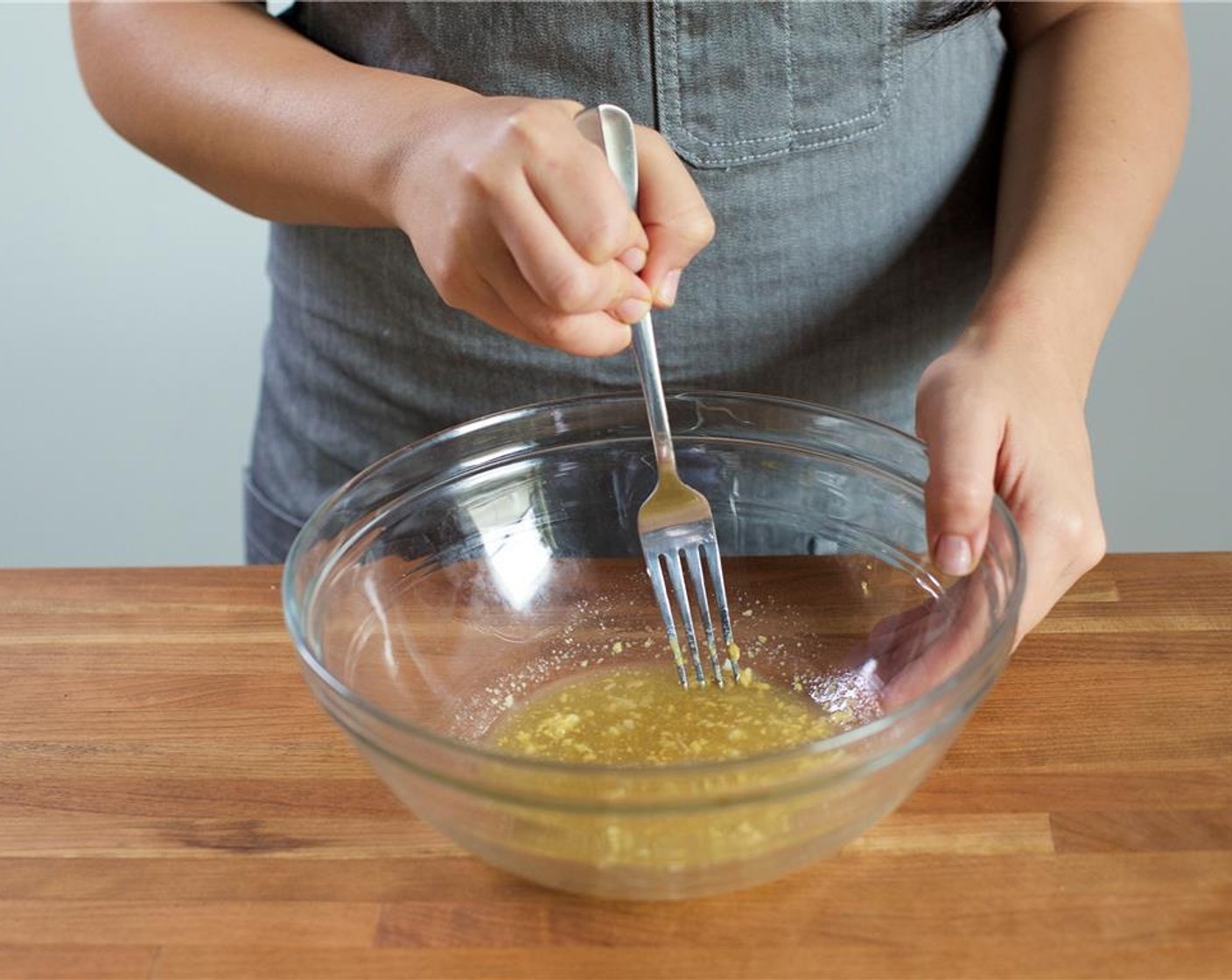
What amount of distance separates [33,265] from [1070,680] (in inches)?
63.0

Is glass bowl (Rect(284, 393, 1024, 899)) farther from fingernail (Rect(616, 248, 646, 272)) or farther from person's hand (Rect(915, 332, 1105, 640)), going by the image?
fingernail (Rect(616, 248, 646, 272))

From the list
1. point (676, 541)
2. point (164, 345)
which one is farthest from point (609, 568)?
point (164, 345)

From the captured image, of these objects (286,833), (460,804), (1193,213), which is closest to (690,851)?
(460,804)

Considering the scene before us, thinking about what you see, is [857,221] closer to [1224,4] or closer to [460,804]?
[460,804]

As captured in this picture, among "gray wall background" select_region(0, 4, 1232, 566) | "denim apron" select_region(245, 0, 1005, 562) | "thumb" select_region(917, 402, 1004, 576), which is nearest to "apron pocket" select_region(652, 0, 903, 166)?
"denim apron" select_region(245, 0, 1005, 562)

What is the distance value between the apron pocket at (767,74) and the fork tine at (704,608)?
0.31m

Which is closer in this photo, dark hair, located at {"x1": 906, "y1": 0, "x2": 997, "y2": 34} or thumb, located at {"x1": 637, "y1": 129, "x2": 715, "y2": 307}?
thumb, located at {"x1": 637, "y1": 129, "x2": 715, "y2": 307}

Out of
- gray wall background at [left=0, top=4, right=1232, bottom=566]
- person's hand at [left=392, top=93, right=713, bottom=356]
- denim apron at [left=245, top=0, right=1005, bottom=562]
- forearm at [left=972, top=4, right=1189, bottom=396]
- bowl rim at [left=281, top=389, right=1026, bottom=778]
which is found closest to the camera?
bowl rim at [left=281, top=389, right=1026, bottom=778]

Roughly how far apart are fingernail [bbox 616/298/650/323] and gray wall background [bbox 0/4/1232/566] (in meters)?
1.27

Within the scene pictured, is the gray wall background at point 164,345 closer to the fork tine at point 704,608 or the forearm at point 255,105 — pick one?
the forearm at point 255,105

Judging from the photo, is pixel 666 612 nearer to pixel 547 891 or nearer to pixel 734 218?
pixel 547 891

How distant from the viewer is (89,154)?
1.88 m

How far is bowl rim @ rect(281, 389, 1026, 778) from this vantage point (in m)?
0.56

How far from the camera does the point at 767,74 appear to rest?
988 mm
